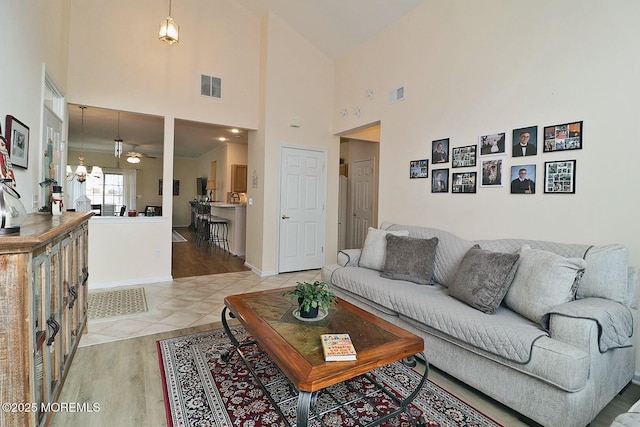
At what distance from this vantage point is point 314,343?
1685mm

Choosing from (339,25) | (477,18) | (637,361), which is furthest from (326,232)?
(637,361)

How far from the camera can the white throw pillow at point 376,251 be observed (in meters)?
3.39

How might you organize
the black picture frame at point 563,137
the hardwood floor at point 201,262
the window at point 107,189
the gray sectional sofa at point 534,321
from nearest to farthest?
the gray sectional sofa at point 534,321 → the black picture frame at point 563,137 → the hardwood floor at point 201,262 → the window at point 107,189

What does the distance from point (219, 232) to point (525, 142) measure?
670cm

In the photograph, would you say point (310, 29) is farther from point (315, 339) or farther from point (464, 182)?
point (315, 339)

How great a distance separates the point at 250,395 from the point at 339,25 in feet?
15.9

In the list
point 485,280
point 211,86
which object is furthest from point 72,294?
point 211,86

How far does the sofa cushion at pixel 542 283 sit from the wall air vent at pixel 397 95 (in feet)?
8.66

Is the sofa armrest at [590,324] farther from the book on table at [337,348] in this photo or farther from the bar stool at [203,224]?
the bar stool at [203,224]

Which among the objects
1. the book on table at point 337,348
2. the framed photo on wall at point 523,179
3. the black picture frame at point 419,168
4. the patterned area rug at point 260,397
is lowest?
the patterned area rug at point 260,397

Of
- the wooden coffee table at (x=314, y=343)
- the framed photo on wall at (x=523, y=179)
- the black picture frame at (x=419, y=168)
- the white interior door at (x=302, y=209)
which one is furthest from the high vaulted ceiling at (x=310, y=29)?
the wooden coffee table at (x=314, y=343)

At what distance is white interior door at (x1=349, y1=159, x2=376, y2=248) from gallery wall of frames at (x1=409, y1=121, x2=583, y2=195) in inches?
106

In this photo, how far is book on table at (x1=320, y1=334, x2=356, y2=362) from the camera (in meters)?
1.52

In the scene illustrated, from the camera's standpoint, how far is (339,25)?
4688mm
